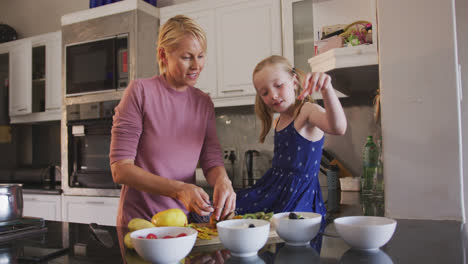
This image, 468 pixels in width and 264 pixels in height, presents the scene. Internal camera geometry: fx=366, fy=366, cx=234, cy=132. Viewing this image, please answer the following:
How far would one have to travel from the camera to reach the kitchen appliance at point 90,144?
2686 mm

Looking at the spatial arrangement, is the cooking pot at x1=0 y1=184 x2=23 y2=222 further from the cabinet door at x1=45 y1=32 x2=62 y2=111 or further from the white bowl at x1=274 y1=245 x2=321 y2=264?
the cabinet door at x1=45 y1=32 x2=62 y2=111

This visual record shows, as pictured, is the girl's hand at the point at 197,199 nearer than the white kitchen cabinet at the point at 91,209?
Yes

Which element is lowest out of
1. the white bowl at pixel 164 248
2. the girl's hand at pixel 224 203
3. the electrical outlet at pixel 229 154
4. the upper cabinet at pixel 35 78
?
the white bowl at pixel 164 248

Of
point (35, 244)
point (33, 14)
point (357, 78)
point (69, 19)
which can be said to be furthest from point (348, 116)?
point (33, 14)

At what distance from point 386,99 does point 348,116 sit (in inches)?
50.1

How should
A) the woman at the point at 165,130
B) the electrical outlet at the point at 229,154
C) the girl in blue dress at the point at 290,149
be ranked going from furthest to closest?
1. the electrical outlet at the point at 229,154
2. the girl in blue dress at the point at 290,149
3. the woman at the point at 165,130

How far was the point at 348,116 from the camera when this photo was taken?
2504 mm

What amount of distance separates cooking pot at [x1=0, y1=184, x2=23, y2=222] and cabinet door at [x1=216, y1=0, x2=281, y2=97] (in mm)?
1627

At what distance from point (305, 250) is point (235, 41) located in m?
1.92

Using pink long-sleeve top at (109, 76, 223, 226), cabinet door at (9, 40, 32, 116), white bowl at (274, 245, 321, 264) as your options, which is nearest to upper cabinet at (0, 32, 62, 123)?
cabinet door at (9, 40, 32, 116)

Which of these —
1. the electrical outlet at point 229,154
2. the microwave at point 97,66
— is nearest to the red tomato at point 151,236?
the electrical outlet at point 229,154

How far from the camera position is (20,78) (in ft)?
10.6

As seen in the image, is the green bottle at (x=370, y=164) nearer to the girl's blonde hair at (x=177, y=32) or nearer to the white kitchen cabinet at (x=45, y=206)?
the girl's blonde hair at (x=177, y=32)

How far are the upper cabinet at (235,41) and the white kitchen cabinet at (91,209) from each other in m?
1.06
